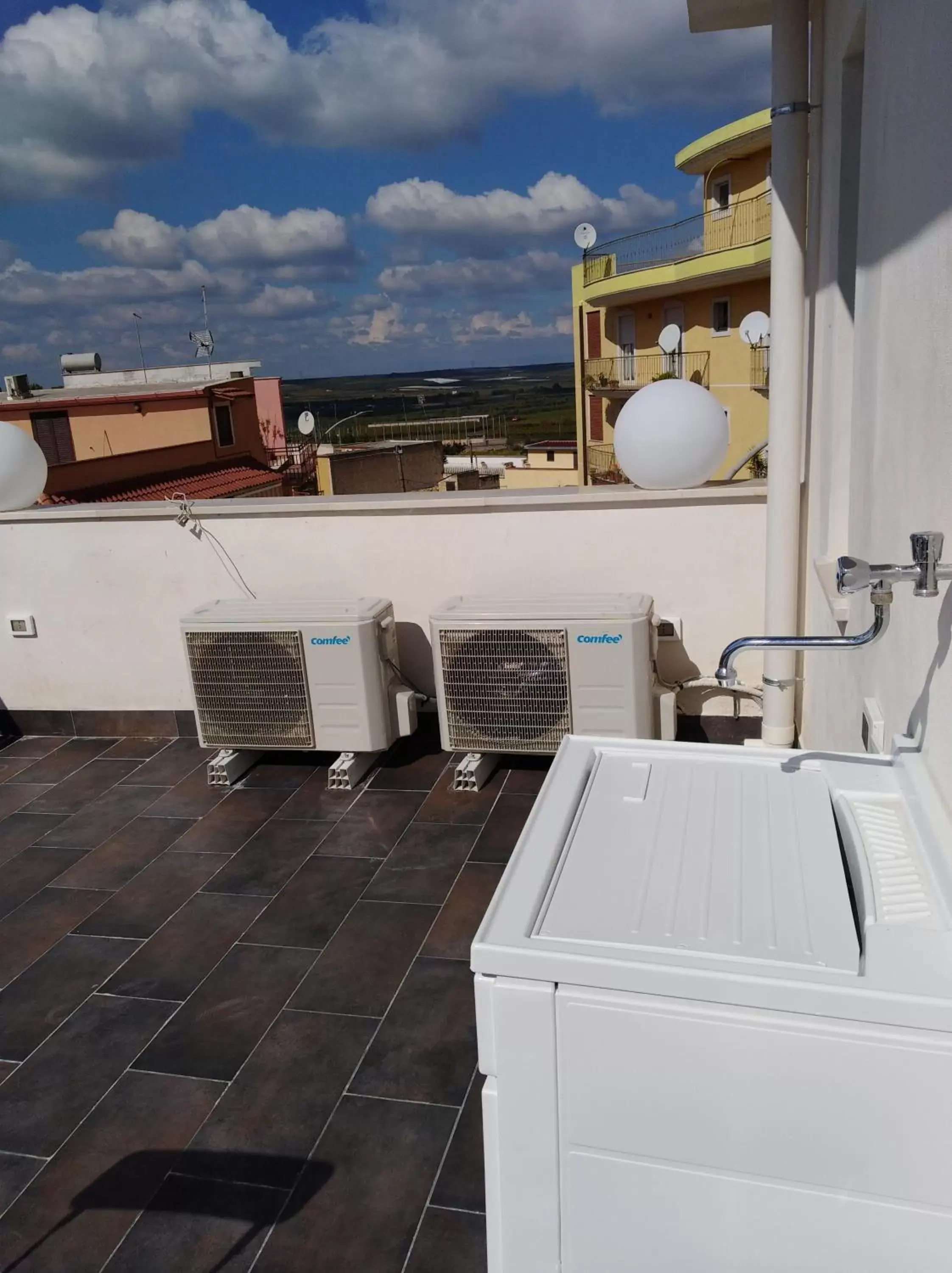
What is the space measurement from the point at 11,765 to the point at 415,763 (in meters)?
2.26

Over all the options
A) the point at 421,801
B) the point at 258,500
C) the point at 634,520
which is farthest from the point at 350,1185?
the point at 258,500

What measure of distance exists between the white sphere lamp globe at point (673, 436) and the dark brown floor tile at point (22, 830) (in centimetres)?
319

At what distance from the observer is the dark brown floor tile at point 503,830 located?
385cm

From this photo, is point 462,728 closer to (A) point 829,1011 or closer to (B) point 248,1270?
(B) point 248,1270

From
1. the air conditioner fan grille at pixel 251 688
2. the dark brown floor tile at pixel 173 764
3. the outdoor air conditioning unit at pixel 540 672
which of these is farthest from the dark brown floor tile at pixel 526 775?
the dark brown floor tile at pixel 173 764

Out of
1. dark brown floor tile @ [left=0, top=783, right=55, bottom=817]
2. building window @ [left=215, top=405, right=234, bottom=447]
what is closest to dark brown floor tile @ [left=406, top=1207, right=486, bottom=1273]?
dark brown floor tile @ [left=0, top=783, right=55, bottom=817]

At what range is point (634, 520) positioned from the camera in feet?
14.9

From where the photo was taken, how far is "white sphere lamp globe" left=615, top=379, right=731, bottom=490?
435 centimetres

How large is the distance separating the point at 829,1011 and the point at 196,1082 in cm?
212

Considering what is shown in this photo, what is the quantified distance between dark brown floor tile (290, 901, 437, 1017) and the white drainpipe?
1.71 metres

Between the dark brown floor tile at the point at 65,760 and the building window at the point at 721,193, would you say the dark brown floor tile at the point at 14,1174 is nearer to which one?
the dark brown floor tile at the point at 65,760

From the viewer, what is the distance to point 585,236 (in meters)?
21.5

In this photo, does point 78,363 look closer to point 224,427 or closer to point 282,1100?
point 224,427

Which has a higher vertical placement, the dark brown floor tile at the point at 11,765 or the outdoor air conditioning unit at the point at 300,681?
the outdoor air conditioning unit at the point at 300,681
